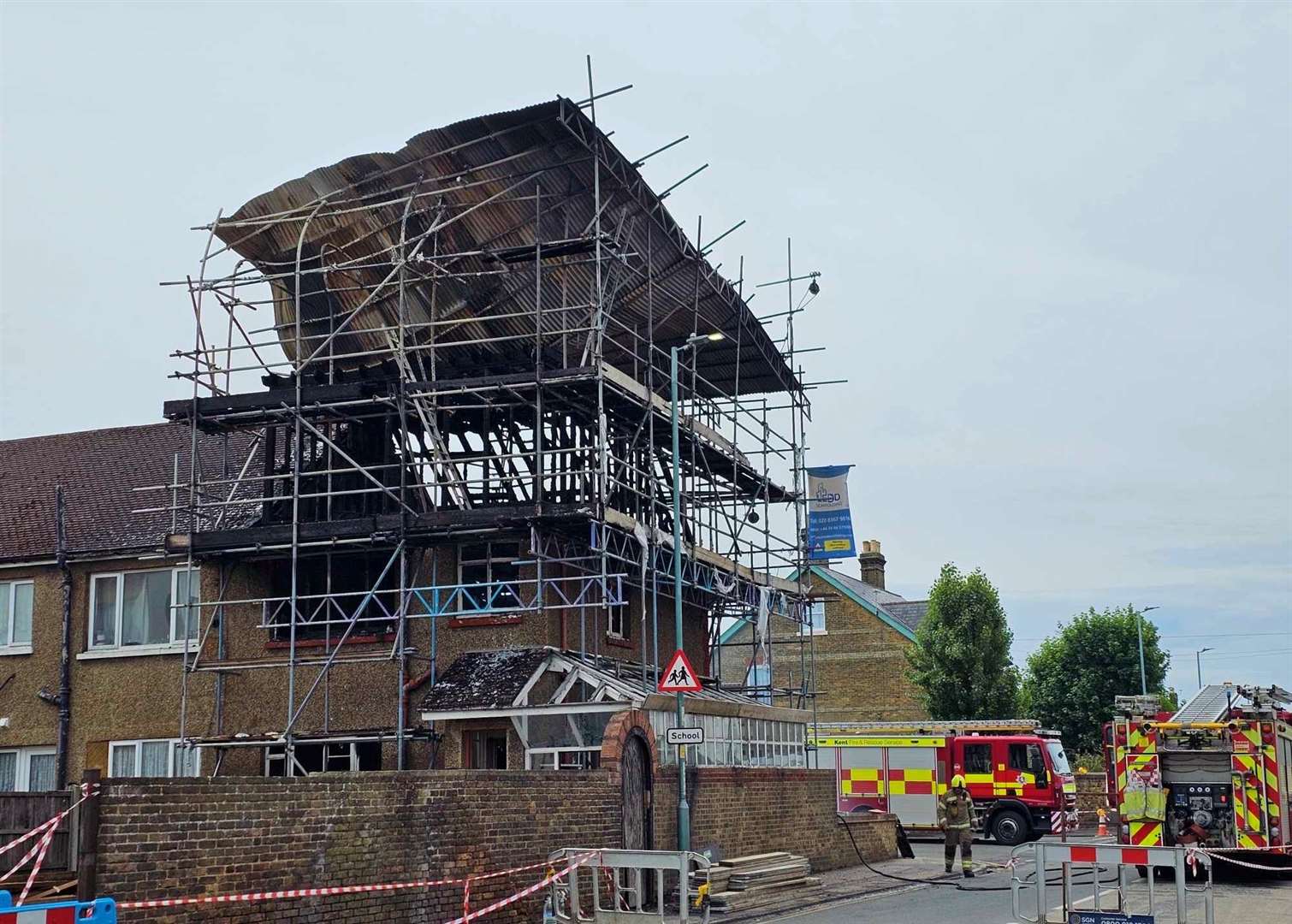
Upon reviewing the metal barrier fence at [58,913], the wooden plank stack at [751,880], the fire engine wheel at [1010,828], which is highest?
the metal barrier fence at [58,913]

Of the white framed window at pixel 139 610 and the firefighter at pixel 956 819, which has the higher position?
the white framed window at pixel 139 610

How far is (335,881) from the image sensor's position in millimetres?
14375

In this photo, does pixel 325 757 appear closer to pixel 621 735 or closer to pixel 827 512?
pixel 621 735

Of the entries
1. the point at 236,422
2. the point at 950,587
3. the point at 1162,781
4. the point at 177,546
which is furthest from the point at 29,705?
the point at 950,587

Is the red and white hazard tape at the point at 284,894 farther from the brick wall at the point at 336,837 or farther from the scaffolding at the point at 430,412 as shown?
the scaffolding at the point at 430,412

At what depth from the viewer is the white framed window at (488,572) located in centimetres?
2534

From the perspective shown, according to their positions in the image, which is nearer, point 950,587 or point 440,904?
point 440,904

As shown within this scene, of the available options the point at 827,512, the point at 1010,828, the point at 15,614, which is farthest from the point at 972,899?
the point at 15,614

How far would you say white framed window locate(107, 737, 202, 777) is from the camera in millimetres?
26484

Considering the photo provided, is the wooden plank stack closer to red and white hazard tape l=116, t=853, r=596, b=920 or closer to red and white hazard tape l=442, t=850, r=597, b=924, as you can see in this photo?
red and white hazard tape l=116, t=853, r=596, b=920

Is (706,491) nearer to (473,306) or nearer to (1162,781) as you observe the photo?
(473,306)

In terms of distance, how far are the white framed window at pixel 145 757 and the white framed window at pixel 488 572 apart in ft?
19.3

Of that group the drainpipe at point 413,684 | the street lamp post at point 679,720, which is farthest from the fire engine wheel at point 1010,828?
the drainpipe at point 413,684

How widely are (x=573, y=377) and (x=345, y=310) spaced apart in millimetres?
5296
